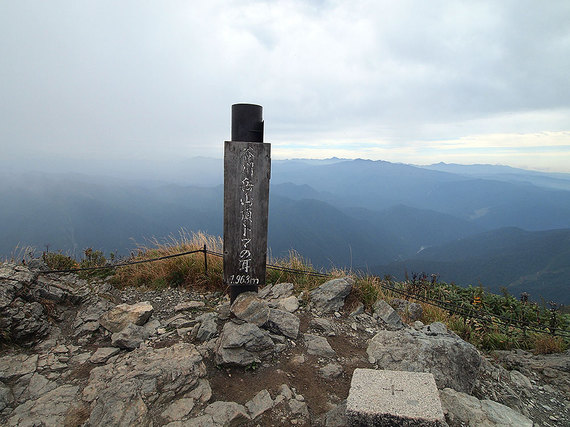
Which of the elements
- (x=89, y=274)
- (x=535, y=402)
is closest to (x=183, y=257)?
(x=89, y=274)

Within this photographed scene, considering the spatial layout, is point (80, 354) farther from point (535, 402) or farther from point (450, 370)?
point (535, 402)

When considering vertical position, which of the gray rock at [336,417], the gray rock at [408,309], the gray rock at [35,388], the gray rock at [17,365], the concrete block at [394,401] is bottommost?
the gray rock at [408,309]

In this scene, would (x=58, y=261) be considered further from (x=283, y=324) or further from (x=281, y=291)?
(x=283, y=324)

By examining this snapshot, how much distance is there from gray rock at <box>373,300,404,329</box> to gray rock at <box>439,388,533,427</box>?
5.42 feet

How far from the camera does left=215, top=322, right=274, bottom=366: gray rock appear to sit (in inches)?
141

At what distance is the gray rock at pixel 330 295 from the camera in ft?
17.2

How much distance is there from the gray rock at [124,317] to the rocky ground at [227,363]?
0.02 meters

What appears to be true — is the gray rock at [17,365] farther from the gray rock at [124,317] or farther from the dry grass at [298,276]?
the dry grass at [298,276]

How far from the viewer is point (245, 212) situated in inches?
170

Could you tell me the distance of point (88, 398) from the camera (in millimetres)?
3129

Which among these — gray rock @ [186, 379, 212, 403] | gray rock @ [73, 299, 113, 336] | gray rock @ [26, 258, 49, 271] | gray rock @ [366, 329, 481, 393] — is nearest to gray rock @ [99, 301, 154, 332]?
gray rock @ [73, 299, 113, 336]

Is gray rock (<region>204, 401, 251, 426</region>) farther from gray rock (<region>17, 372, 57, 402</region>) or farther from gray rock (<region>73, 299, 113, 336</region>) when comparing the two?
gray rock (<region>73, 299, 113, 336</region>)

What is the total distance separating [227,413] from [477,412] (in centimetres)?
248

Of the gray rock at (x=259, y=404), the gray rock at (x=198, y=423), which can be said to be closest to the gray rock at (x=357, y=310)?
the gray rock at (x=259, y=404)
